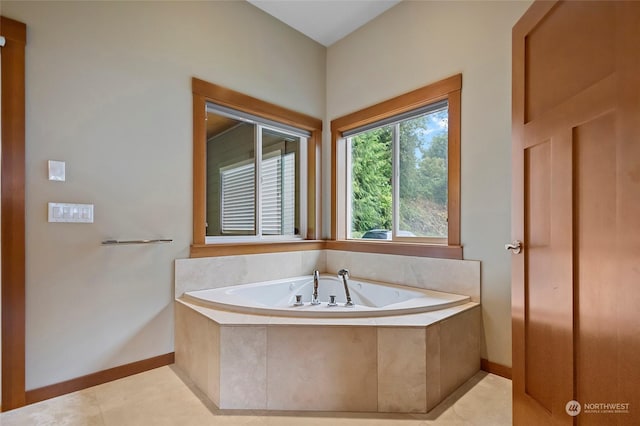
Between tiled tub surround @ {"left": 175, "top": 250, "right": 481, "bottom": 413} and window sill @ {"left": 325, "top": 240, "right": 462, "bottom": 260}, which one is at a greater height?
window sill @ {"left": 325, "top": 240, "right": 462, "bottom": 260}

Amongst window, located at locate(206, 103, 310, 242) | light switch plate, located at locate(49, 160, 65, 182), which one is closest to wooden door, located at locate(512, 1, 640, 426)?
window, located at locate(206, 103, 310, 242)

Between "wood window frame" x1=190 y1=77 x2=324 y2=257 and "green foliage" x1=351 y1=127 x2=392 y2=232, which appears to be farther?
"green foliage" x1=351 y1=127 x2=392 y2=232

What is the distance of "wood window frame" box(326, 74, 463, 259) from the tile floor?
3.03 ft

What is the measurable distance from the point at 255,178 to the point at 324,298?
4.29ft

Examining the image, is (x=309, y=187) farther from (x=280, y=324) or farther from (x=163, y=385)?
(x=163, y=385)

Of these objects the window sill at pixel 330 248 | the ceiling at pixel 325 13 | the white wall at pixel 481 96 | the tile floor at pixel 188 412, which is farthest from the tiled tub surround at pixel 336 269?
the ceiling at pixel 325 13

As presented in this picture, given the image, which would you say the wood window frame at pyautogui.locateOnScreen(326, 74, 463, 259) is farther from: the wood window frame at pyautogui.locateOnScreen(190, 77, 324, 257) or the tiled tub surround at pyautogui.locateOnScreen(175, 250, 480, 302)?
the wood window frame at pyautogui.locateOnScreen(190, 77, 324, 257)

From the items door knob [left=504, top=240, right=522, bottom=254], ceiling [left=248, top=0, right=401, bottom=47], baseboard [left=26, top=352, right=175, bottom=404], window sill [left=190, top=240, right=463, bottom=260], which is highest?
ceiling [left=248, top=0, right=401, bottom=47]

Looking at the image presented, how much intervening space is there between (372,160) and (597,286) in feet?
7.19

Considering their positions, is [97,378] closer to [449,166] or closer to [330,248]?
[330,248]

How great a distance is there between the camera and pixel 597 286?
37.2 inches

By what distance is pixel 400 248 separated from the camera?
254 cm

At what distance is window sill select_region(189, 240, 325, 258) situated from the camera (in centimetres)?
231

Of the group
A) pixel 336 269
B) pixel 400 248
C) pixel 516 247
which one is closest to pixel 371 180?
pixel 400 248
